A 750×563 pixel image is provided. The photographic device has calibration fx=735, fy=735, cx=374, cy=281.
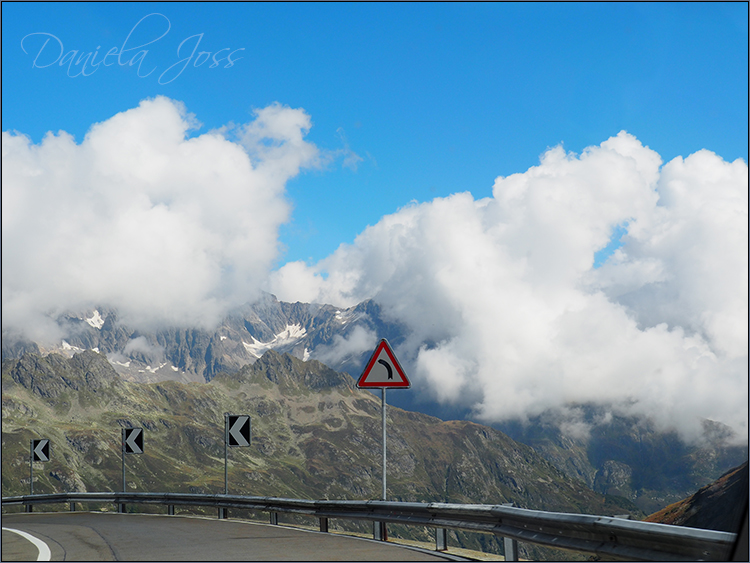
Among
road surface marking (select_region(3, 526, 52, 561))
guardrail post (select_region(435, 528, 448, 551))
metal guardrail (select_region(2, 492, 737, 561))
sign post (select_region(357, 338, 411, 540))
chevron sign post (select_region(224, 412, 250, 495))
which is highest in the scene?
sign post (select_region(357, 338, 411, 540))

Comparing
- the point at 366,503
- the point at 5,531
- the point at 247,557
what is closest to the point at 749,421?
the point at 247,557

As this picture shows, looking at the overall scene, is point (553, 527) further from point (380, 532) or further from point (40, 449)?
point (40, 449)

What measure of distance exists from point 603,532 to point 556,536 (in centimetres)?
102

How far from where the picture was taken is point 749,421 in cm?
693

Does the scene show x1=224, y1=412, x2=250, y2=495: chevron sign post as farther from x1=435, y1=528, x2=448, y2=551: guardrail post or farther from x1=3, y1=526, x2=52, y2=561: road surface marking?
x1=435, y1=528, x2=448, y2=551: guardrail post

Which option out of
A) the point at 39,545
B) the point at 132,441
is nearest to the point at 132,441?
the point at 132,441

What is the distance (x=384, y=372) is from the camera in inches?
570

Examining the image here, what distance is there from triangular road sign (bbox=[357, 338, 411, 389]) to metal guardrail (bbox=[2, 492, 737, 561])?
227cm

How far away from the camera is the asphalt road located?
1166cm

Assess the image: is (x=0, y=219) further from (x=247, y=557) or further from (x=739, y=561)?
(x=739, y=561)

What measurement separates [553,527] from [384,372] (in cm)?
557

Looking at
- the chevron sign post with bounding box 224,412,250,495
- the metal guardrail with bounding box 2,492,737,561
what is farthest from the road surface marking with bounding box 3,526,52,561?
the chevron sign post with bounding box 224,412,250,495

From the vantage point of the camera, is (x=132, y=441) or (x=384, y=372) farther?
(x=132, y=441)

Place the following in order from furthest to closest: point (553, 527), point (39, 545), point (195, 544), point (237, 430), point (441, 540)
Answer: point (237, 430), point (39, 545), point (195, 544), point (441, 540), point (553, 527)
